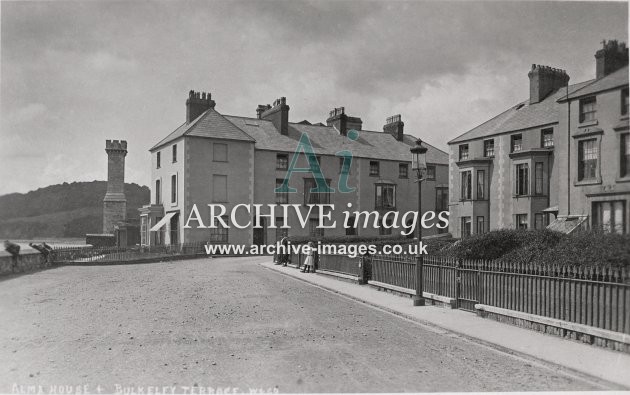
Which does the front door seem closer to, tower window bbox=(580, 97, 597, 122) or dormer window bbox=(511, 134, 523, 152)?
dormer window bbox=(511, 134, 523, 152)

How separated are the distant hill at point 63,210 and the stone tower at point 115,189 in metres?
19.9

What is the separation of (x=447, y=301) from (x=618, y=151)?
224 inches

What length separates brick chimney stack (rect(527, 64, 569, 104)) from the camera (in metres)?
10.4

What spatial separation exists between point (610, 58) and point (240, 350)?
25.7 feet

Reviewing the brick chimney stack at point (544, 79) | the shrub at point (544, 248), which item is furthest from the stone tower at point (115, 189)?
the brick chimney stack at point (544, 79)

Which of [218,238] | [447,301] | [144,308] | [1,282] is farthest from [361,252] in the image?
[218,238]

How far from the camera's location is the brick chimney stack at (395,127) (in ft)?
117

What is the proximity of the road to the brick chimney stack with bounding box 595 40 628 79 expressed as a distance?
5027mm

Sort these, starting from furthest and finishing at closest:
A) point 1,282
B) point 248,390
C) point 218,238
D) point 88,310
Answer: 1. point 218,238
2. point 1,282
3. point 88,310
4. point 248,390

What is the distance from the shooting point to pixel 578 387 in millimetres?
6504

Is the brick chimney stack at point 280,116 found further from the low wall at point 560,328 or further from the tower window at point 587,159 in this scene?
the tower window at point 587,159

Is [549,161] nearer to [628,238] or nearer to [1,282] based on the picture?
[628,238]

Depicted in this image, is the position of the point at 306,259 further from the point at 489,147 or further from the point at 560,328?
the point at 560,328

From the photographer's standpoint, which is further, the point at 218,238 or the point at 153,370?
the point at 218,238
